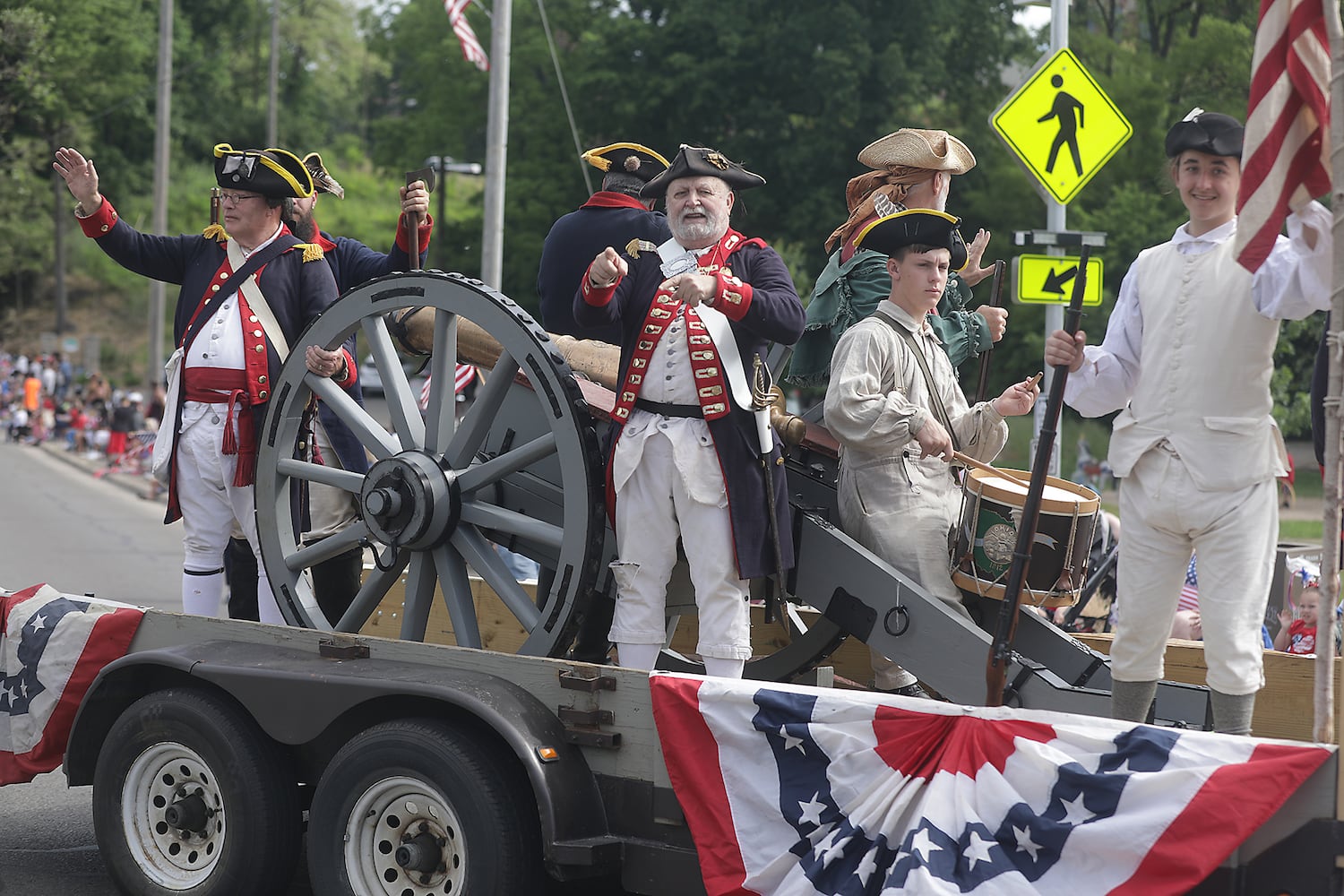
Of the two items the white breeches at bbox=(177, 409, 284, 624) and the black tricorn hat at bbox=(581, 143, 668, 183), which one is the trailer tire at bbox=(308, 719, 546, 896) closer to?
the white breeches at bbox=(177, 409, 284, 624)

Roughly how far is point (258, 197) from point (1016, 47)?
35.3 m

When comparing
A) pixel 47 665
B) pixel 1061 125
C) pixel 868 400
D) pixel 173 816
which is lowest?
pixel 173 816

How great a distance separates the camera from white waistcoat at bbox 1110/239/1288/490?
3.70 m

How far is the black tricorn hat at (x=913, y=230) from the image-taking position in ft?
15.5

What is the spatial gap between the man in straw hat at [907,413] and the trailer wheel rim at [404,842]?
5.13ft

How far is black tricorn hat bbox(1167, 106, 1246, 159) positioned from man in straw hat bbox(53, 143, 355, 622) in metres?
2.83

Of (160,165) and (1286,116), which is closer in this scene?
(1286,116)

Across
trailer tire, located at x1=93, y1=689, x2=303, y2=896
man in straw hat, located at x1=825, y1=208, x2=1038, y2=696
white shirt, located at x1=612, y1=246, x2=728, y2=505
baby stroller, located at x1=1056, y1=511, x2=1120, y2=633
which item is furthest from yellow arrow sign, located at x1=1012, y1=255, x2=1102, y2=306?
trailer tire, located at x1=93, y1=689, x2=303, y2=896

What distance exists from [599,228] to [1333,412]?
3068mm

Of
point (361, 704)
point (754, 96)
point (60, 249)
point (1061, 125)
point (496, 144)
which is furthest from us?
point (60, 249)

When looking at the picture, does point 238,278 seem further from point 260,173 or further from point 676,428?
point 676,428

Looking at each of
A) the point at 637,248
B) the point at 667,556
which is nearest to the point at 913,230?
the point at 637,248

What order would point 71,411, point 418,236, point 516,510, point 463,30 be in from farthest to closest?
point 71,411 → point 463,30 → point 418,236 → point 516,510

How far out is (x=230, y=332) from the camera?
5.45m
